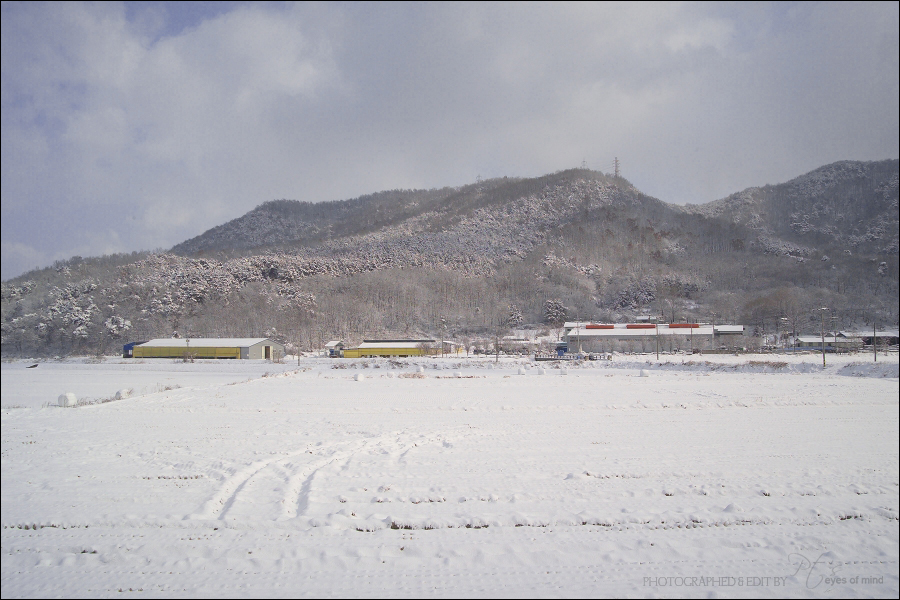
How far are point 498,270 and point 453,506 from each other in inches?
5069

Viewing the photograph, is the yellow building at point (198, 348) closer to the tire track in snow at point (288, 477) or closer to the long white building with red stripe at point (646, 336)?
the long white building with red stripe at point (646, 336)

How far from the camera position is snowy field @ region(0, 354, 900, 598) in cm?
549

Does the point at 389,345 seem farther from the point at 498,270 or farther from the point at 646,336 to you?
the point at 498,270

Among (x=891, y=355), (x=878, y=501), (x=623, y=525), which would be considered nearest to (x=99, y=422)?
(x=623, y=525)

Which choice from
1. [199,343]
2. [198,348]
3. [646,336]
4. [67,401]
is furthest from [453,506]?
[646,336]

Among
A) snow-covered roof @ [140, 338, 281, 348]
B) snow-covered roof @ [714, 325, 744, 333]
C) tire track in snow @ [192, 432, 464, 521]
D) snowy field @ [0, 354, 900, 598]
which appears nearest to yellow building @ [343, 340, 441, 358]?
snow-covered roof @ [140, 338, 281, 348]

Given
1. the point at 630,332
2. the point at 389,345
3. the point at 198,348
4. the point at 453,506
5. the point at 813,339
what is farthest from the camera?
the point at 630,332

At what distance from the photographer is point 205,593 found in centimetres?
519

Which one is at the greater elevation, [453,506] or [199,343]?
[453,506]

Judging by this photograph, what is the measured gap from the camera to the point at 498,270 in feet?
443

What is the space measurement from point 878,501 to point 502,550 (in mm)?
6827

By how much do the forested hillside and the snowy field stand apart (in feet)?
69.4

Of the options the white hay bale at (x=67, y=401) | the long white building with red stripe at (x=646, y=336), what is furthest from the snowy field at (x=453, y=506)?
the long white building with red stripe at (x=646, y=336)

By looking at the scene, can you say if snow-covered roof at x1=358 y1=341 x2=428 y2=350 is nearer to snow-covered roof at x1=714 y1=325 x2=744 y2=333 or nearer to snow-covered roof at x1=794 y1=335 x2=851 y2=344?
snow-covered roof at x1=714 y1=325 x2=744 y2=333
